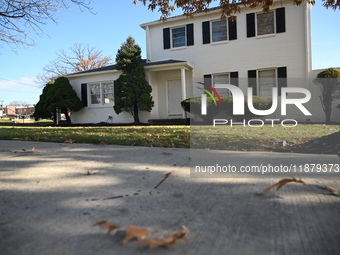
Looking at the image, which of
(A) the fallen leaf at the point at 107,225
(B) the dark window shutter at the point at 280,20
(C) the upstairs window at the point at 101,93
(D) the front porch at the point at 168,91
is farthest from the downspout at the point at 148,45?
(A) the fallen leaf at the point at 107,225

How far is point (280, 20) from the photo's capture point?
12.4 metres

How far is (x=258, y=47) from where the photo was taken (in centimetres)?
1291

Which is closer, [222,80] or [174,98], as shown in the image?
[222,80]

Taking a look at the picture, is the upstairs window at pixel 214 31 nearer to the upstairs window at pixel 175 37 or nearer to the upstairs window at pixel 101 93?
the upstairs window at pixel 175 37

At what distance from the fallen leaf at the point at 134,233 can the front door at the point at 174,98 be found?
13.0 meters

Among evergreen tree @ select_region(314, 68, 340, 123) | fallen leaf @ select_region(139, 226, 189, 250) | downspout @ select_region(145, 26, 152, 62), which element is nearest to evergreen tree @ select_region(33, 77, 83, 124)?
downspout @ select_region(145, 26, 152, 62)

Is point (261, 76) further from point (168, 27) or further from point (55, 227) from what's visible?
Result: point (55, 227)

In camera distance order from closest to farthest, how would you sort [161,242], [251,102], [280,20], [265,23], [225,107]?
1. [161,242]
2. [251,102]
3. [225,107]
4. [280,20]
5. [265,23]

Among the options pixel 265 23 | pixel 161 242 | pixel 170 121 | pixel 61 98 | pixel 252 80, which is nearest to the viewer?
pixel 161 242

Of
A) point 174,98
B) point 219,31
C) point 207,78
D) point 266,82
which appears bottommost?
point 174,98

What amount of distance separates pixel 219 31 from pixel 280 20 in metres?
3.02

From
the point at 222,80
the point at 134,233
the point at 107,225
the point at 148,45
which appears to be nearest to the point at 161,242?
the point at 134,233

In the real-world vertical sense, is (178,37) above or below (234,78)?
above

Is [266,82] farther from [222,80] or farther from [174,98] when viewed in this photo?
[174,98]
